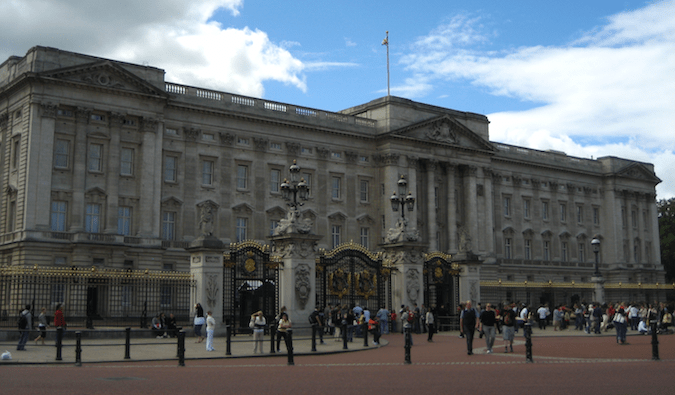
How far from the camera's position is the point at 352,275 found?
3266cm

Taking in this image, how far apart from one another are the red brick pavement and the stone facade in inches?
404

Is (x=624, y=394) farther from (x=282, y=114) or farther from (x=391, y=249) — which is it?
(x=282, y=114)

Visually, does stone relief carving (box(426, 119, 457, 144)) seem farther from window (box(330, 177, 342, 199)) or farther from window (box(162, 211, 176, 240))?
window (box(162, 211, 176, 240))

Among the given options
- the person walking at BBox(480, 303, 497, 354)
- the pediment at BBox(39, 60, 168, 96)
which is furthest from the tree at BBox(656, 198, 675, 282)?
the person walking at BBox(480, 303, 497, 354)

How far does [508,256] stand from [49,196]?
46.8m

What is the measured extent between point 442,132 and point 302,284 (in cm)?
4332

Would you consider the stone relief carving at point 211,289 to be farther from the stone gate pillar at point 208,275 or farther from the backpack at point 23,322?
the backpack at point 23,322

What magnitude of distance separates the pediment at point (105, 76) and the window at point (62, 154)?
4350mm

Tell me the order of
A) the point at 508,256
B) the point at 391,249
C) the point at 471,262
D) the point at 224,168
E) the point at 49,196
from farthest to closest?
the point at 508,256 → the point at 224,168 → the point at 49,196 → the point at 471,262 → the point at 391,249

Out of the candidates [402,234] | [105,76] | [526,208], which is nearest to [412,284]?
[402,234]

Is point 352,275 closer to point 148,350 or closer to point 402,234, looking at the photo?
point 402,234

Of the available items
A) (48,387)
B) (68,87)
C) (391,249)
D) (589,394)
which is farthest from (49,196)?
(589,394)

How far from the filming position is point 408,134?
67500 millimetres

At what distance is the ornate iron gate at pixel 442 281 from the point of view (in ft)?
118
